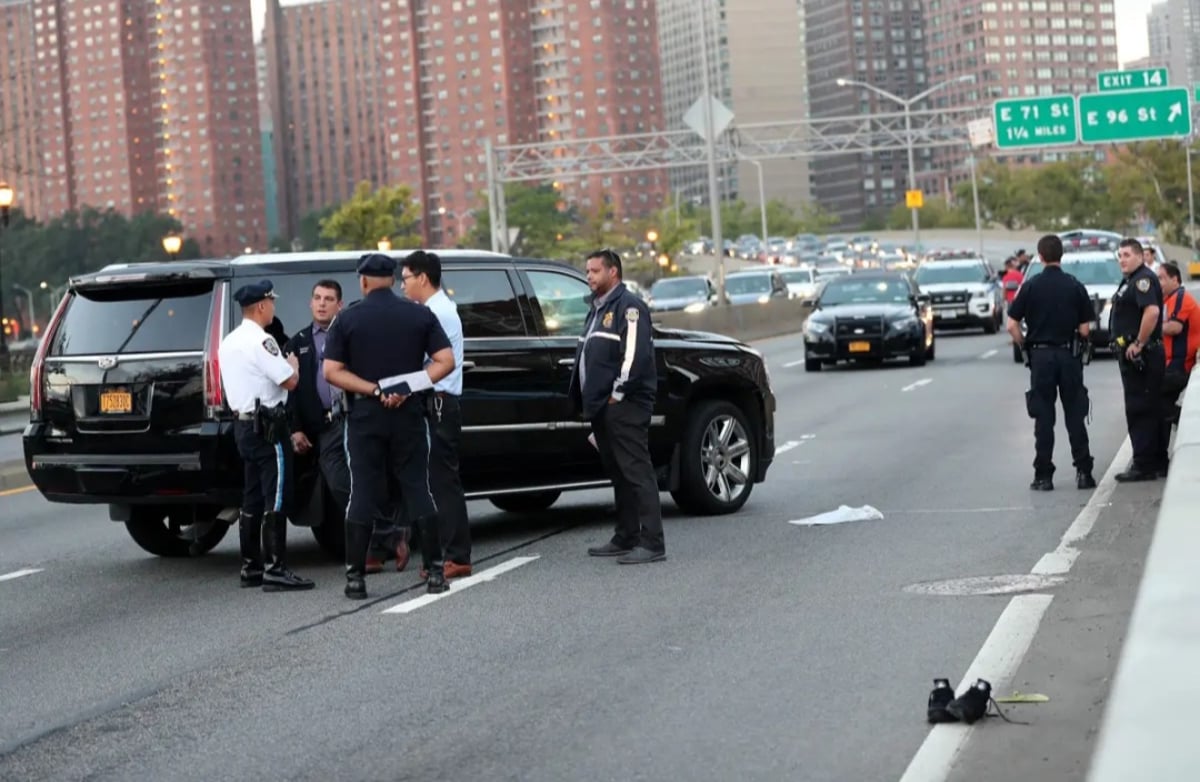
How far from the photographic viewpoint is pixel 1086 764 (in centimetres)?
620

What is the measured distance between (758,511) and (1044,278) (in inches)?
112

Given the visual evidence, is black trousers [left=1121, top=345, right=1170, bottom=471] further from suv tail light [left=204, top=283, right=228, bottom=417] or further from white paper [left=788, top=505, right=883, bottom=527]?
suv tail light [left=204, top=283, right=228, bottom=417]

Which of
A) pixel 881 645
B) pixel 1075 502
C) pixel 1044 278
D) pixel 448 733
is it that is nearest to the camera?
pixel 448 733

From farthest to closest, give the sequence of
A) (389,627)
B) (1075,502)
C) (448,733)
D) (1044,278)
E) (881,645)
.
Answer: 1. (1044,278)
2. (1075,502)
3. (389,627)
4. (881,645)
5. (448,733)

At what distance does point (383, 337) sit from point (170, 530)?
3.48 metres

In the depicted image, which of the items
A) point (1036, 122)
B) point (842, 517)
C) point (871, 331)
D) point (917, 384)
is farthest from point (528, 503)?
point (1036, 122)

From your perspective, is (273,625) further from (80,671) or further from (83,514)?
(83,514)

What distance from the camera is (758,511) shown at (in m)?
14.0

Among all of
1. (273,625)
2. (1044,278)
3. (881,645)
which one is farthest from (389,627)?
(1044,278)

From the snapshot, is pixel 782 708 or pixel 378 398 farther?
pixel 378 398

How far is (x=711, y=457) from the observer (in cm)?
1376

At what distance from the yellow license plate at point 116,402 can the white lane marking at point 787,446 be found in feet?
27.7

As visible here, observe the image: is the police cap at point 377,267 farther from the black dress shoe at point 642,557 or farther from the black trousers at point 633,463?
the black dress shoe at point 642,557

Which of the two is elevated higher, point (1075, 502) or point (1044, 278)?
point (1044, 278)
